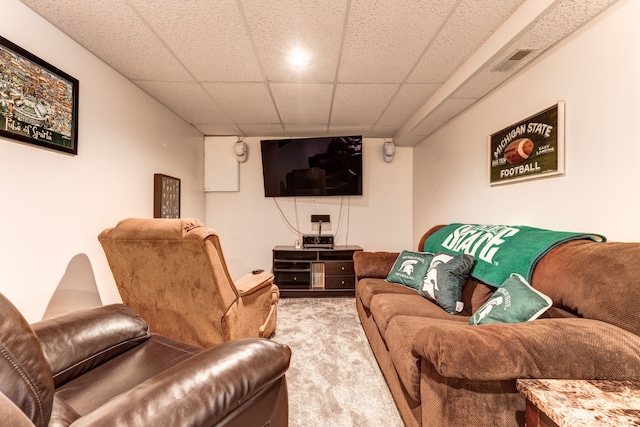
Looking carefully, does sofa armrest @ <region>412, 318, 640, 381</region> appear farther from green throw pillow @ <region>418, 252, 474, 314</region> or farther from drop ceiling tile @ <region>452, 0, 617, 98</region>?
drop ceiling tile @ <region>452, 0, 617, 98</region>

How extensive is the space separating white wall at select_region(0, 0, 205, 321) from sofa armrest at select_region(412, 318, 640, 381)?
86.5 inches

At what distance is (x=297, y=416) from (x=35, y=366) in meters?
1.25

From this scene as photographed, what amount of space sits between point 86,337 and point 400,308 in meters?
1.66

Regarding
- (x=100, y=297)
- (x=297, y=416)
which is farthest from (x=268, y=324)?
(x=100, y=297)

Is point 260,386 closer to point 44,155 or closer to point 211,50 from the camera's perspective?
point 44,155

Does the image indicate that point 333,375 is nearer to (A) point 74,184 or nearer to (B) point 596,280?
(B) point 596,280

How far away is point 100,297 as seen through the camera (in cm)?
205

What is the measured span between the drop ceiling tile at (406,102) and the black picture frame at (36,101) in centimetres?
261

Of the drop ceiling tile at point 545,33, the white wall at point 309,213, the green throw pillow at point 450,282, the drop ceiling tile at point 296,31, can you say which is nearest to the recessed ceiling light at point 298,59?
the drop ceiling tile at point 296,31

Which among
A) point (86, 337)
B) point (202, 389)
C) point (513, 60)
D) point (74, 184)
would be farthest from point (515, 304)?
point (74, 184)

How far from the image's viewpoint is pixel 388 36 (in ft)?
5.86

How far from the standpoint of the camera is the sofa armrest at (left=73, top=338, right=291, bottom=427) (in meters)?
0.59

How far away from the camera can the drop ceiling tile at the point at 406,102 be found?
2.54m

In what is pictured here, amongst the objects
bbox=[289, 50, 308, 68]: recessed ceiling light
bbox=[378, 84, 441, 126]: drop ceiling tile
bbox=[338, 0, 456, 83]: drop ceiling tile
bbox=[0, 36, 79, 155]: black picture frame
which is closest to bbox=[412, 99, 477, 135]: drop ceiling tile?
bbox=[378, 84, 441, 126]: drop ceiling tile
